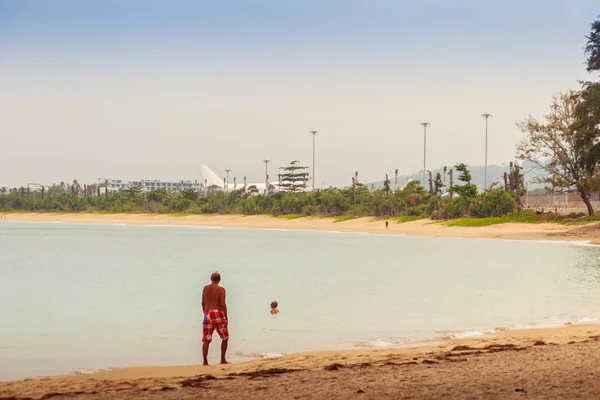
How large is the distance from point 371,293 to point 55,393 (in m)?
19.0

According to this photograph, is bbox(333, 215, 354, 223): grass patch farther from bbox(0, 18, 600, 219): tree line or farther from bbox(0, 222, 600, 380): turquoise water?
bbox(0, 222, 600, 380): turquoise water

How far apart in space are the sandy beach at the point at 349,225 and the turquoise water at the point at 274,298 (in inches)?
378

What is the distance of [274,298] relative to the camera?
2838 cm

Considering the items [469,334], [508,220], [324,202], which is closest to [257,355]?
[469,334]

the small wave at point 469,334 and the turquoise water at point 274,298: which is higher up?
the small wave at point 469,334

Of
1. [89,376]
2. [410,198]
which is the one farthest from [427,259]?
[410,198]

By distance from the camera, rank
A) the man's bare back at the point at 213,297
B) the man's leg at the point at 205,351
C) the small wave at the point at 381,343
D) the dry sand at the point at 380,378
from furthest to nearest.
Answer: the small wave at the point at 381,343 → the man's leg at the point at 205,351 → the man's bare back at the point at 213,297 → the dry sand at the point at 380,378

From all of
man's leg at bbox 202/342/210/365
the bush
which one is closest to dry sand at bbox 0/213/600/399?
man's leg at bbox 202/342/210/365

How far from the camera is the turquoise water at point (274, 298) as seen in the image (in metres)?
18.2

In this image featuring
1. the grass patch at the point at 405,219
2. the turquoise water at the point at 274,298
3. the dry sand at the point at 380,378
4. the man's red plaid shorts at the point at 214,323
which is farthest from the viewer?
the grass patch at the point at 405,219

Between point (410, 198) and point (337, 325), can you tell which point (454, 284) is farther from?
point (410, 198)

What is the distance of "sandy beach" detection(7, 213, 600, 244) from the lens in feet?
210

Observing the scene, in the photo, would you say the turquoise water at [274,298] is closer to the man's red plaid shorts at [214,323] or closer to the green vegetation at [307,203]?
the man's red plaid shorts at [214,323]

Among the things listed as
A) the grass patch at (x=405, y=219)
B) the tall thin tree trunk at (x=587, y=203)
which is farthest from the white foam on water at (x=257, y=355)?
the grass patch at (x=405, y=219)
